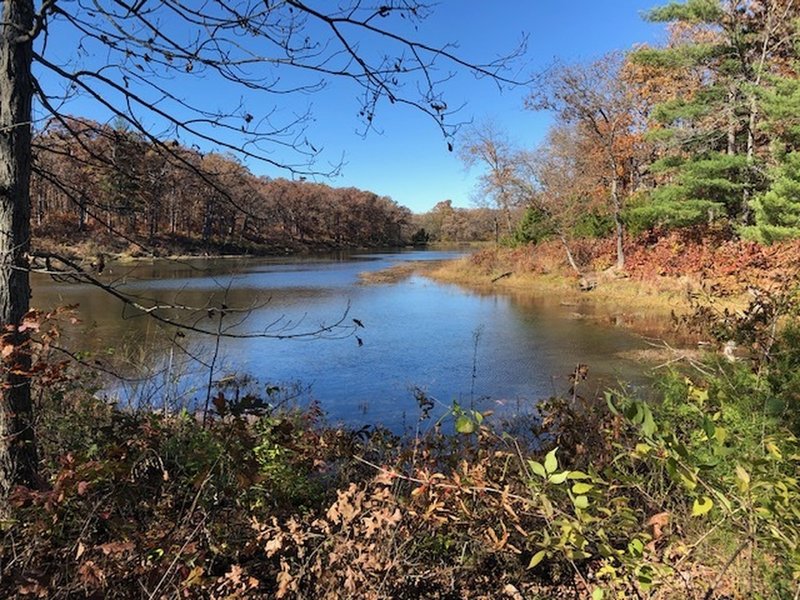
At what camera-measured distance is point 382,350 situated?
12.3m

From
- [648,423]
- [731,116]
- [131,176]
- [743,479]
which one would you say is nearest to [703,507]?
[743,479]

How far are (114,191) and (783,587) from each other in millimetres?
3970

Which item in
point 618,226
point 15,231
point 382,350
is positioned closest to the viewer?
point 15,231

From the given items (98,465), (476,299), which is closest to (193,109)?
(98,465)

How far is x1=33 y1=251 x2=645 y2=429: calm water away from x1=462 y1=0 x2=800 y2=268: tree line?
617 cm

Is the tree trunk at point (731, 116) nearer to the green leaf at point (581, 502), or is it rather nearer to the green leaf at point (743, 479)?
the green leaf at point (743, 479)

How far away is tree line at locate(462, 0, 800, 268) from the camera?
15938 millimetres

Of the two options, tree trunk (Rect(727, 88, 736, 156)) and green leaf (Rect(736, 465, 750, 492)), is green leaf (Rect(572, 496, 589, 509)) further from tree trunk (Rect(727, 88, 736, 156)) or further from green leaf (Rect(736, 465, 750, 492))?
tree trunk (Rect(727, 88, 736, 156))

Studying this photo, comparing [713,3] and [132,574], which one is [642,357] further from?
[713,3]

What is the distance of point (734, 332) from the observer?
4.06 metres

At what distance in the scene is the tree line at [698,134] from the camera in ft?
52.3

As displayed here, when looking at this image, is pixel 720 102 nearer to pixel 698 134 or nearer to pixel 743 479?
pixel 698 134

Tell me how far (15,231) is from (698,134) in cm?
2160

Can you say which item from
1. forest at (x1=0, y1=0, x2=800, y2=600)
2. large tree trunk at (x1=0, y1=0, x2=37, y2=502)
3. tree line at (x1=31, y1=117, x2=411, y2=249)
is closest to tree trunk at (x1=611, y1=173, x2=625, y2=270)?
forest at (x1=0, y1=0, x2=800, y2=600)
